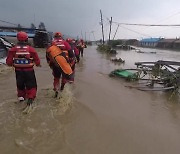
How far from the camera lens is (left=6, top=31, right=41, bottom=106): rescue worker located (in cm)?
495

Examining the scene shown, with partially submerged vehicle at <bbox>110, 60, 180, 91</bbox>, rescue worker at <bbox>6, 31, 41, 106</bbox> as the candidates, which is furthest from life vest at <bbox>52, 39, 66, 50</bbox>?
partially submerged vehicle at <bbox>110, 60, 180, 91</bbox>

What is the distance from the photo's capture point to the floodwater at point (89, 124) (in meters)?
3.71

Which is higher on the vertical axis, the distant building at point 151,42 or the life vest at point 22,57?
the life vest at point 22,57

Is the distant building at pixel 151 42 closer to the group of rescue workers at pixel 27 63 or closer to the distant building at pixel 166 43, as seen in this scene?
the distant building at pixel 166 43

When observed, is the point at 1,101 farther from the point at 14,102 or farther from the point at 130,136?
the point at 130,136

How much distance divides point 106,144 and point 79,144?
0.44 metres

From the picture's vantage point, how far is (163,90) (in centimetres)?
841

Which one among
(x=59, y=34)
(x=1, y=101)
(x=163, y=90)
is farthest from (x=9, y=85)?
(x=163, y=90)

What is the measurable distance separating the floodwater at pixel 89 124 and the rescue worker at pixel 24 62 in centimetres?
44

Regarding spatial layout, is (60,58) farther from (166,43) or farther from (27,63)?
(166,43)

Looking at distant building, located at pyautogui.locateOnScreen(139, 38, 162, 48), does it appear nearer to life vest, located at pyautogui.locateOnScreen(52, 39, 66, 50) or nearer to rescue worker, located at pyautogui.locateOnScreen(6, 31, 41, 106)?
life vest, located at pyautogui.locateOnScreen(52, 39, 66, 50)

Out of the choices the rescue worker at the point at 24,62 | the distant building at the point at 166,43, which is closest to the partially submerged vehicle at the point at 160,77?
the rescue worker at the point at 24,62

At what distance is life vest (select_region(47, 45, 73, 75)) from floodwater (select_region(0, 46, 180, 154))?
76cm

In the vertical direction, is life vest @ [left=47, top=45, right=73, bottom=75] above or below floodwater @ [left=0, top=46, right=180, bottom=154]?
above
